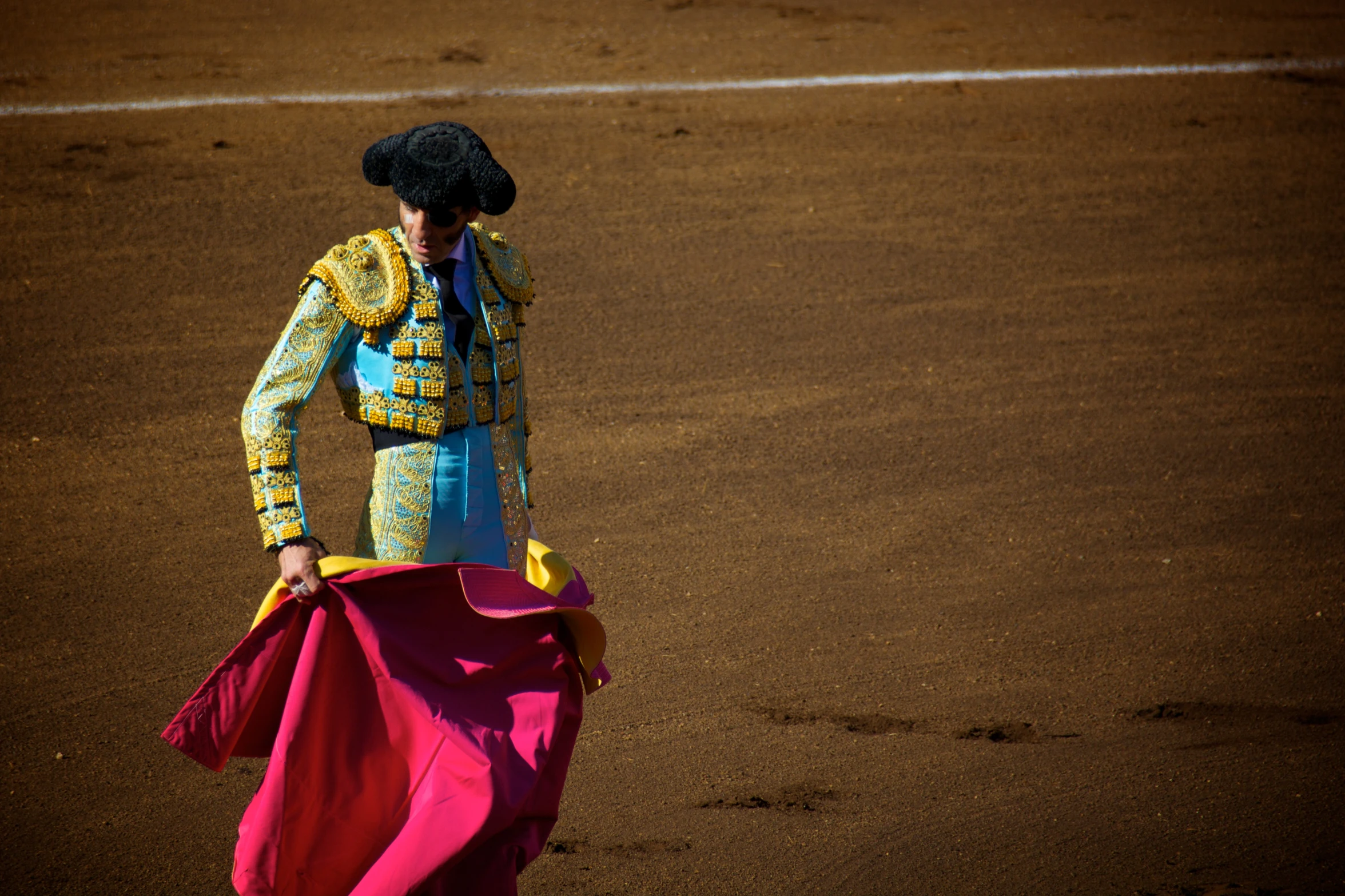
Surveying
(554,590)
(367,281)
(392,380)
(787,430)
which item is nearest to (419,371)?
(392,380)

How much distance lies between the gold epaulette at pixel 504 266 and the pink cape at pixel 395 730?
703mm

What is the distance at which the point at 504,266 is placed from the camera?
304 cm

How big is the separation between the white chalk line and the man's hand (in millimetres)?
6103

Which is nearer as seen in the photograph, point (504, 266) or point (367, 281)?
point (367, 281)

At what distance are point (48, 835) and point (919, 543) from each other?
3329mm

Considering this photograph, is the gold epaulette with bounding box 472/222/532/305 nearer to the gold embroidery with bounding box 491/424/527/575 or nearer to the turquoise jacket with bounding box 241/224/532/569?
the turquoise jacket with bounding box 241/224/532/569

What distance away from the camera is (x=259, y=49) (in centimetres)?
881

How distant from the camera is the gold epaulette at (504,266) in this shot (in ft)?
9.83

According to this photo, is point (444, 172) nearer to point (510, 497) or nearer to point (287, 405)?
point (287, 405)

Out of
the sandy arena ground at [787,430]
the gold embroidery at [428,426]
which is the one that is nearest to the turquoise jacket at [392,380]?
the gold embroidery at [428,426]

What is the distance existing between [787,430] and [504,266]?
9.69 feet

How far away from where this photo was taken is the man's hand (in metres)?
2.62

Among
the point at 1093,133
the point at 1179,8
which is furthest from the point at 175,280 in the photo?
the point at 1179,8

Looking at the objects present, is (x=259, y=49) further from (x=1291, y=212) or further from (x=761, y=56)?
(x=1291, y=212)
